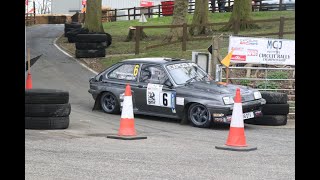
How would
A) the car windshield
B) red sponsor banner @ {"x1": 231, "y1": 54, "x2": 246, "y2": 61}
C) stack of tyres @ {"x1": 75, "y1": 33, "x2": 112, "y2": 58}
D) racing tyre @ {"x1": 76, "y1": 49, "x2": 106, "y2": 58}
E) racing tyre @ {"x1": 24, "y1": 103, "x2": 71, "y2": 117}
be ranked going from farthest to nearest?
racing tyre @ {"x1": 76, "y1": 49, "x2": 106, "y2": 58} < stack of tyres @ {"x1": 75, "y1": 33, "x2": 112, "y2": 58} < red sponsor banner @ {"x1": 231, "y1": 54, "x2": 246, "y2": 61} < the car windshield < racing tyre @ {"x1": 24, "y1": 103, "x2": 71, "y2": 117}

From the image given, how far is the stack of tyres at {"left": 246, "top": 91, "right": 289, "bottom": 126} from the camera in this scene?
41.8 feet

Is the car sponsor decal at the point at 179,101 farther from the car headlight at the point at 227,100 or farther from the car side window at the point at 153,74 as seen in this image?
the car headlight at the point at 227,100

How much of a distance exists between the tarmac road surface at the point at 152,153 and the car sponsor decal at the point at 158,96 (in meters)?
0.41

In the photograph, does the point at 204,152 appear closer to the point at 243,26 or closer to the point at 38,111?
the point at 38,111

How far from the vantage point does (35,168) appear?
7.29m

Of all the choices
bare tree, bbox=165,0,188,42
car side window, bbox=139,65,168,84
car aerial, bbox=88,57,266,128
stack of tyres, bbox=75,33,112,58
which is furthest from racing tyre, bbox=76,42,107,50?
car side window, bbox=139,65,168,84

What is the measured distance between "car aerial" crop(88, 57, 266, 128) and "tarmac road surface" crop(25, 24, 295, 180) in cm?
29

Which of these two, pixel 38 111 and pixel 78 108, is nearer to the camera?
pixel 38 111

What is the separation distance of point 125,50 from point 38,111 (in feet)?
49.3

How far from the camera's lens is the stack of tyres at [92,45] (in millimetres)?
23141

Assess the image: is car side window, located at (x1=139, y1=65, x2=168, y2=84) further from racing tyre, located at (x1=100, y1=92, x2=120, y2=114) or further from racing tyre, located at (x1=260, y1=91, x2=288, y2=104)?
racing tyre, located at (x1=260, y1=91, x2=288, y2=104)

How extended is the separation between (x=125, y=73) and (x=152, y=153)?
203 inches

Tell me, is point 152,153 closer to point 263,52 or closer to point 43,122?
point 43,122
